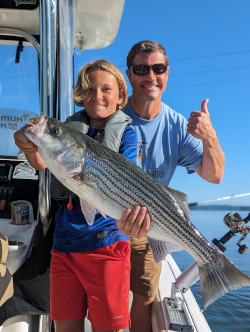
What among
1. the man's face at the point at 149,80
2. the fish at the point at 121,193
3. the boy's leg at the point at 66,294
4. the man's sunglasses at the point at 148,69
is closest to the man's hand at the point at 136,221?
the fish at the point at 121,193

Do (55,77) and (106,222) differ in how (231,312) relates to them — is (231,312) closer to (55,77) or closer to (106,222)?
(106,222)

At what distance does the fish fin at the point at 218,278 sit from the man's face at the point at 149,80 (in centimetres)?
180

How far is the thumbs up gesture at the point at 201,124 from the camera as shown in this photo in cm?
250

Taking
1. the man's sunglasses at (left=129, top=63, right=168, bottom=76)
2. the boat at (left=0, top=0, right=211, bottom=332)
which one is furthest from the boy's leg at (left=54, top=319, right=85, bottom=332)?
the man's sunglasses at (left=129, top=63, right=168, bottom=76)

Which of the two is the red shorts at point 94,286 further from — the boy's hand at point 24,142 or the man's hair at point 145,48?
the man's hair at point 145,48

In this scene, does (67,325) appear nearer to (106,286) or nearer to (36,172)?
(106,286)

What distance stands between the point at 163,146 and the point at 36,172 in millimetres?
1532

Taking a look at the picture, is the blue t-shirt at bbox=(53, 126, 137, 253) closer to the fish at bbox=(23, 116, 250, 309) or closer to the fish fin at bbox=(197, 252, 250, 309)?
the fish at bbox=(23, 116, 250, 309)

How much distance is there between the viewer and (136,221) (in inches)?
71.4

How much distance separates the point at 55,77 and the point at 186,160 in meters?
1.64

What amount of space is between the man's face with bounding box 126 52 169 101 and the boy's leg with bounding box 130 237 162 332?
1.55m

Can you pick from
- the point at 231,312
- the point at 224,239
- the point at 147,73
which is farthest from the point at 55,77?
the point at 231,312

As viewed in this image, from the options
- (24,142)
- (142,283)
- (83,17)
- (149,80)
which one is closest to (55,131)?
(24,142)

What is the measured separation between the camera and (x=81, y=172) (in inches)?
69.5
